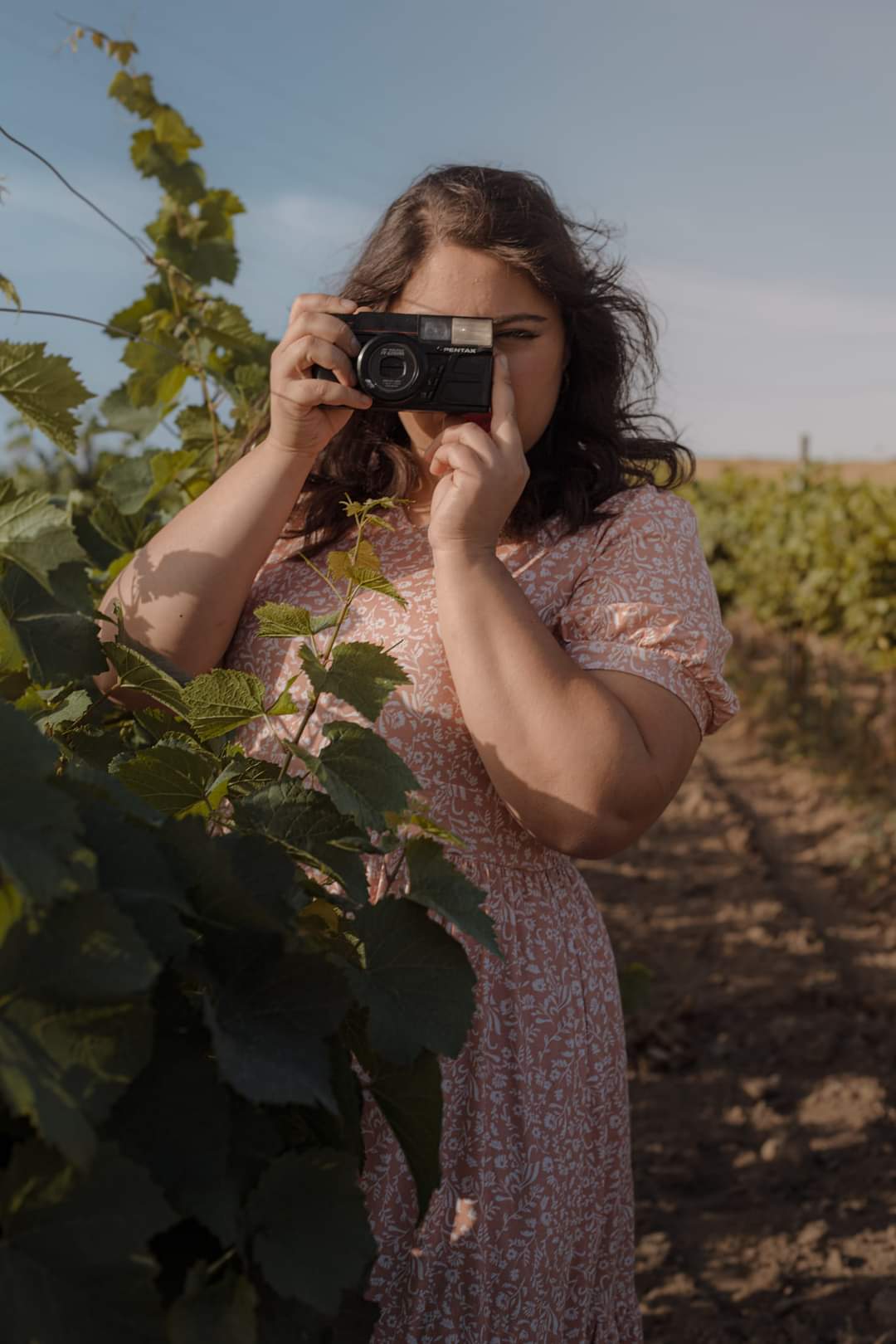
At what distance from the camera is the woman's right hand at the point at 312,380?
1.38 metres

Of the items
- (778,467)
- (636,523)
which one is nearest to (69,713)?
(636,523)

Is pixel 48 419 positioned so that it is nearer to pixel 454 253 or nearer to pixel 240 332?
pixel 454 253

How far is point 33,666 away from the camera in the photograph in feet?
2.77

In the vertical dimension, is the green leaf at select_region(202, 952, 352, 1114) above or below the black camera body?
below

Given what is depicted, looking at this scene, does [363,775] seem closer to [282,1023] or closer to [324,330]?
[282,1023]

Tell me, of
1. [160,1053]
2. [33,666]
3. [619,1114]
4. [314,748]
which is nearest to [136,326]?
[314,748]

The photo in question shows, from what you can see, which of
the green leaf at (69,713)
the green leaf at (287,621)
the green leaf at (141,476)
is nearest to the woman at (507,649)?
the green leaf at (141,476)

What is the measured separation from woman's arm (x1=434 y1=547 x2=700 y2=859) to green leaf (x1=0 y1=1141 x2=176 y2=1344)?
0.73m

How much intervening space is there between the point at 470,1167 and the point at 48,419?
0.92 m

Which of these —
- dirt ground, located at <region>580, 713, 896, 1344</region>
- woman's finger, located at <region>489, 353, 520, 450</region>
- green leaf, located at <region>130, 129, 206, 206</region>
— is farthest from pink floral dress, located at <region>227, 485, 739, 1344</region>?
dirt ground, located at <region>580, 713, 896, 1344</region>

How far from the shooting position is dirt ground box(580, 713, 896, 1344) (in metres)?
2.80

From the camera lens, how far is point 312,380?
4.53 feet

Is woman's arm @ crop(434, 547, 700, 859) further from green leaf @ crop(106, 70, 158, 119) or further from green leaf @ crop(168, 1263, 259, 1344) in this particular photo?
green leaf @ crop(106, 70, 158, 119)

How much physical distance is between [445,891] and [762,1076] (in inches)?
138
